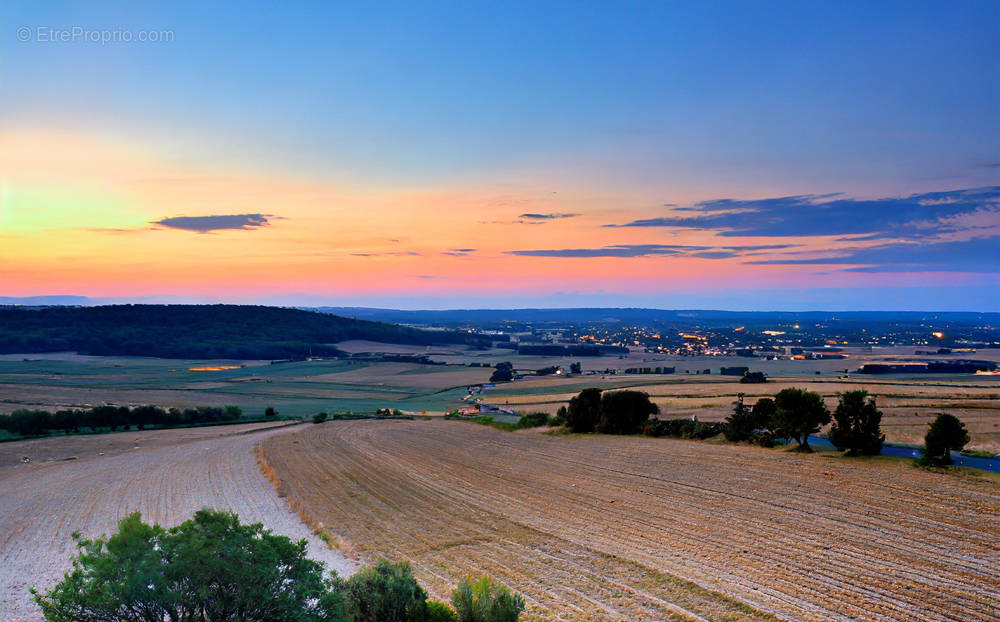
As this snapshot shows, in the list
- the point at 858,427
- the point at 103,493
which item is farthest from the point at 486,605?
the point at 103,493

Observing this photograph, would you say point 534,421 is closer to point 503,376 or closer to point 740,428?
point 740,428

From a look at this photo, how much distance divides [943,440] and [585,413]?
21.3m

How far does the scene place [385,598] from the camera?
10.2m

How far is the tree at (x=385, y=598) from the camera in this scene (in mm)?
10156

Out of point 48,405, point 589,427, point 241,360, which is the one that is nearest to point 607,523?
point 589,427

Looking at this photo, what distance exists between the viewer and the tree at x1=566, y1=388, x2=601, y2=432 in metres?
40.6

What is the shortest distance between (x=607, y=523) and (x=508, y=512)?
3715 mm

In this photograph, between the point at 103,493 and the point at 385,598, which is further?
the point at 103,493

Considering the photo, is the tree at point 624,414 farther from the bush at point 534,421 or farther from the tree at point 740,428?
the tree at point 740,428

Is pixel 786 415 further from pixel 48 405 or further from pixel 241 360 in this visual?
pixel 241 360

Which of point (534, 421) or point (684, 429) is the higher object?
point (684, 429)

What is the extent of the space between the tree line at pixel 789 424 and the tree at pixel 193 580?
22.4 meters

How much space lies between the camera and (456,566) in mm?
16422

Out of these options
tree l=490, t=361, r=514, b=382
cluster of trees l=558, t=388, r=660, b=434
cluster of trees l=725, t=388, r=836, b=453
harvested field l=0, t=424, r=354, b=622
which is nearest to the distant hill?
tree l=490, t=361, r=514, b=382
